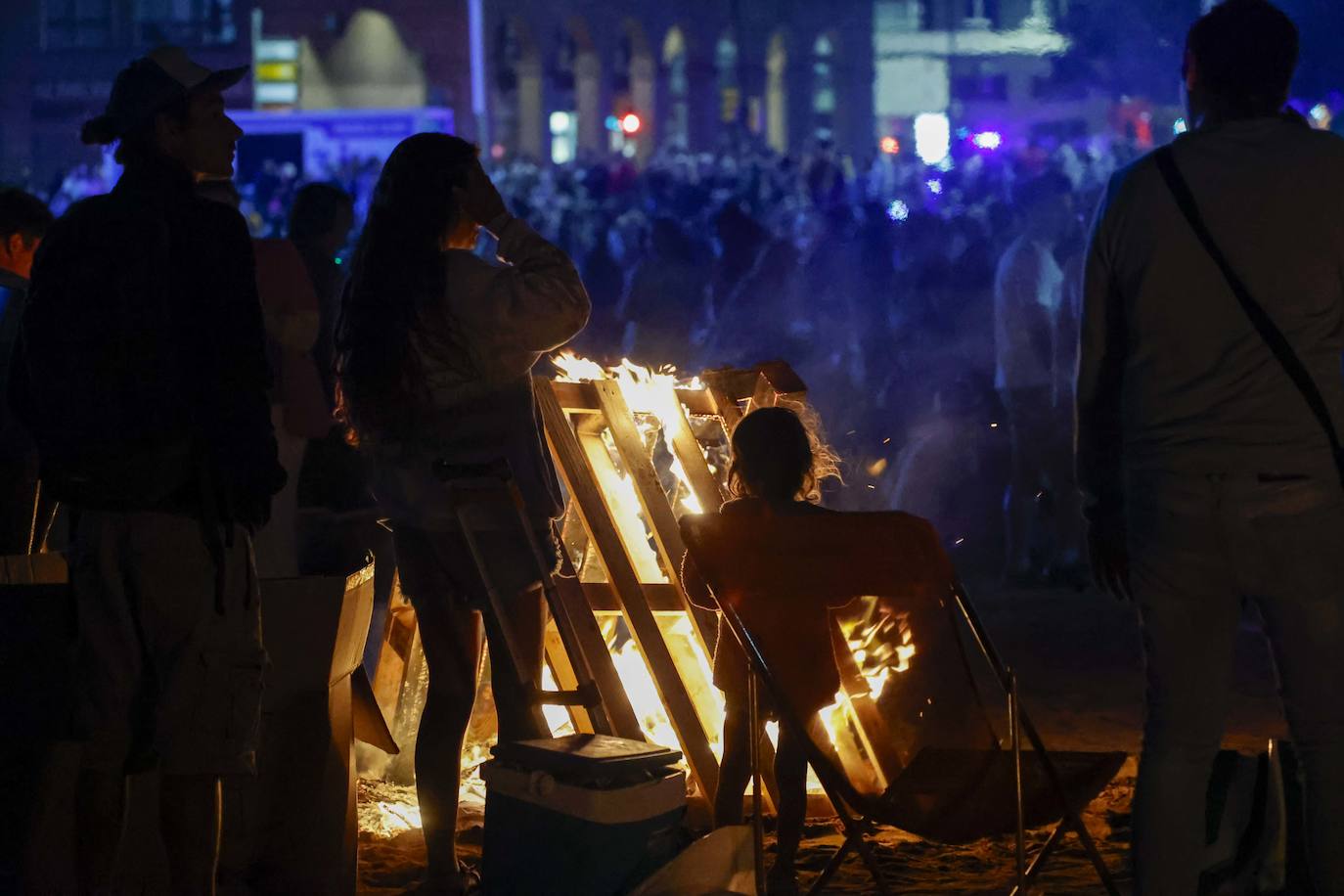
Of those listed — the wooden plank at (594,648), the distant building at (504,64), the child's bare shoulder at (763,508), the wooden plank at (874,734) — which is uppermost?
the distant building at (504,64)

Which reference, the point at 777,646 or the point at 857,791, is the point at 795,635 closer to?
the point at 777,646

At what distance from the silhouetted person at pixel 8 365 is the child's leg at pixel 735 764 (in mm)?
2055

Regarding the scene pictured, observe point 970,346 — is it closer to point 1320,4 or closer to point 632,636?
point 632,636

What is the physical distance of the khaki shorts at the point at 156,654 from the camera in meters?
3.22

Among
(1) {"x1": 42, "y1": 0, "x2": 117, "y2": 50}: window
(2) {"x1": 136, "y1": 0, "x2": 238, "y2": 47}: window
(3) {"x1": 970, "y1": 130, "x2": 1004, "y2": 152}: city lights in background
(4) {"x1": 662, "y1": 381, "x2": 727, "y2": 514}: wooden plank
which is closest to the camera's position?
(4) {"x1": 662, "y1": 381, "x2": 727, "y2": 514}: wooden plank

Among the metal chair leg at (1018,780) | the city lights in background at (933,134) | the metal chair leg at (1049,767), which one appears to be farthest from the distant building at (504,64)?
the metal chair leg at (1018,780)

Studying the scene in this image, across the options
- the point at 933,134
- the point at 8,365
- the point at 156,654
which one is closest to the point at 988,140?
the point at 933,134

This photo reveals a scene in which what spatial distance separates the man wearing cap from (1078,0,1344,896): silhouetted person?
68.8 inches

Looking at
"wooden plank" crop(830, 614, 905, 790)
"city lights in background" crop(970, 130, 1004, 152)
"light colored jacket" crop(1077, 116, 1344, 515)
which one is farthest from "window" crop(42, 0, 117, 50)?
"light colored jacket" crop(1077, 116, 1344, 515)

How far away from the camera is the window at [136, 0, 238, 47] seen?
53.9 m

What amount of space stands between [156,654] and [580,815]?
953 mm

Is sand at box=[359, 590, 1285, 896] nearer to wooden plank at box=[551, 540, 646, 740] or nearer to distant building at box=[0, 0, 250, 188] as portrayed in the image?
wooden plank at box=[551, 540, 646, 740]

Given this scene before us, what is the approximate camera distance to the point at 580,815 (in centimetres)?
360

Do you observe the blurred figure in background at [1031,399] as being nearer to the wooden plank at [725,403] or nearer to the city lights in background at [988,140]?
the wooden plank at [725,403]
